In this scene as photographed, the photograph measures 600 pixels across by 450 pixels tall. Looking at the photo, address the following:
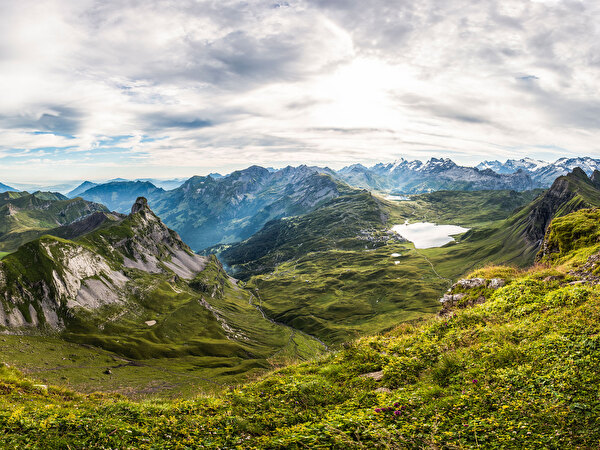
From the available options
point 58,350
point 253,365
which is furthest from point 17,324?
point 253,365

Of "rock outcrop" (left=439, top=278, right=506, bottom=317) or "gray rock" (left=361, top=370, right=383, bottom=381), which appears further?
"rock outcrop" (left=439, top=278, right=506, bottom=317)

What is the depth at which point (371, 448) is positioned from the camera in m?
10.4

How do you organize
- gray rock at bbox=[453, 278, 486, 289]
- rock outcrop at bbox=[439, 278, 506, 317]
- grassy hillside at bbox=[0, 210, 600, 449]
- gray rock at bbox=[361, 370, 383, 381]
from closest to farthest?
grassy hillside at bbox=[0, 210, 600, 449] → gray rock at bbox=[361, 370, 383, 381] → rock outcrop at bbox=[439, 278, 506, 317] → gray rock at bbox=[453, 278, 486, 289]

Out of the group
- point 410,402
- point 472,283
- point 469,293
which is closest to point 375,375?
point 410,402

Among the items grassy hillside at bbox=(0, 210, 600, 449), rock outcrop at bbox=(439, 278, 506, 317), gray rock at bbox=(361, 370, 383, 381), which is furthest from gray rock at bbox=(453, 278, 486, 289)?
gray rock at bbox=(361, 370, 383, 381)

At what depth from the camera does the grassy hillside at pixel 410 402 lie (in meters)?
10.9

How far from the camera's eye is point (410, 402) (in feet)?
43.5

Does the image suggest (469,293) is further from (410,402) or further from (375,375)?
(410,402)

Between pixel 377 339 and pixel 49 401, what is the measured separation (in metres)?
24.3


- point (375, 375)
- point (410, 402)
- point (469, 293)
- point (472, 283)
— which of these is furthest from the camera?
point (472, 283)

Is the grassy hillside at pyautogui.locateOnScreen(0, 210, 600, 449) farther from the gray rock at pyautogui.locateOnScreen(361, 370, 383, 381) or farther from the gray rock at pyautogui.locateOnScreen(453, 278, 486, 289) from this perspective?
the gray rock at pyautogui.locateOnScreen(453, 278, 486, 289)

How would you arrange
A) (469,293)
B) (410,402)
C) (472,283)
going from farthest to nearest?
(472,283) < (469,293) < (410,402)

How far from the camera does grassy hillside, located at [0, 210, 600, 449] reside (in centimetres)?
1085

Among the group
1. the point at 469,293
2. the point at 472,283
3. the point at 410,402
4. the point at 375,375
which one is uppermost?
the point at 472,283
